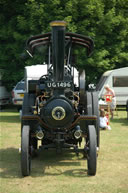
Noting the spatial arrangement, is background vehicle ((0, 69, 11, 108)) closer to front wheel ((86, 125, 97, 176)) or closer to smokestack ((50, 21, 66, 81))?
front wheel ((86, 125, 97, 176))

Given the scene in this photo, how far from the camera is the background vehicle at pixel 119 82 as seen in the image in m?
19.7

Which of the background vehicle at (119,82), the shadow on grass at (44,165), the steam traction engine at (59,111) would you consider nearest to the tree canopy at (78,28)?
the background vehicle at (119,82)

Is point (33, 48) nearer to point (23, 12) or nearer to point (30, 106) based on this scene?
point (30, 106)

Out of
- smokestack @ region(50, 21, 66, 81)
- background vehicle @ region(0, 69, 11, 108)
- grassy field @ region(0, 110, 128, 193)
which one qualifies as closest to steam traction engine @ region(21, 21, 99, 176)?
smokestack @ region(50, 21, 66, 81)

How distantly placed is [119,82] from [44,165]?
1386 cm

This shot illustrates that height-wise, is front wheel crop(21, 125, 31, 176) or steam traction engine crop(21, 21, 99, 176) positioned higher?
steam traction engine crop(21, 21, 99, 176)

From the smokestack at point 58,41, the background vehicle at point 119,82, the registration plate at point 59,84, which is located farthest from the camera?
the background vehicle at point 119,82

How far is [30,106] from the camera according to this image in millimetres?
7445

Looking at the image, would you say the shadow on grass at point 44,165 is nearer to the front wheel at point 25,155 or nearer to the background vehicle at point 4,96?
the front wheel at point 25,155

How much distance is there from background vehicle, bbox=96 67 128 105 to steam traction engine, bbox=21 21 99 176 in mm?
12417

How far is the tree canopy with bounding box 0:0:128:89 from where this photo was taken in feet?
67.1

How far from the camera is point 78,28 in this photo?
67.5ft

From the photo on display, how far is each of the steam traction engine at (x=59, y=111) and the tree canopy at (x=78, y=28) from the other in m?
12.9

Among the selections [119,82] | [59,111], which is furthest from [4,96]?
[59,111]
